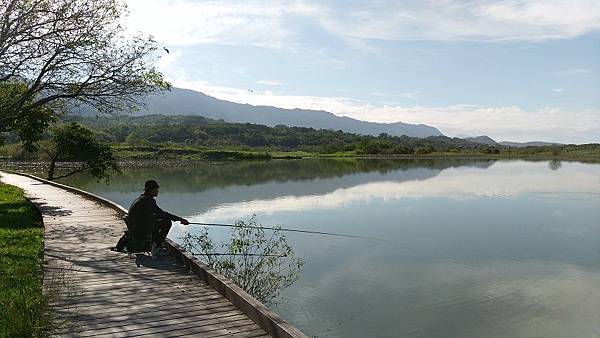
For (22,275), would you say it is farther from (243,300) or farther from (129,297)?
(243,300)

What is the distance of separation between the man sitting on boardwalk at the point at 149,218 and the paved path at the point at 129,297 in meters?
0.53

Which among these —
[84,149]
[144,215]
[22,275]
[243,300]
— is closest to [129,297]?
[243,300]

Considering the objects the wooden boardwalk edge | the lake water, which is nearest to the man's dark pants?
the wooden boardwalk edge

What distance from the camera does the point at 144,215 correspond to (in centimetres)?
957

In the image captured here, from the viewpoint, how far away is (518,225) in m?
23.9

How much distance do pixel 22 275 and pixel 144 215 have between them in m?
2.28

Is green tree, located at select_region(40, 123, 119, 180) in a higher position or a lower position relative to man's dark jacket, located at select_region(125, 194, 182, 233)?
higher

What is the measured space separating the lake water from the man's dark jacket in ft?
11.4

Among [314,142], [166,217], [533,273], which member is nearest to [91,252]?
[166,217]

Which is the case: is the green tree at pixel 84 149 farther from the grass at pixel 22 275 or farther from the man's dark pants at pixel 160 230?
the man's dark pants at pixel 160 230

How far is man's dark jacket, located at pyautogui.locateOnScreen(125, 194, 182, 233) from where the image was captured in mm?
9477

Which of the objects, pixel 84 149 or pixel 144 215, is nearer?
pixel 144 215

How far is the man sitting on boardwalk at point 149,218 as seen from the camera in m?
9.49

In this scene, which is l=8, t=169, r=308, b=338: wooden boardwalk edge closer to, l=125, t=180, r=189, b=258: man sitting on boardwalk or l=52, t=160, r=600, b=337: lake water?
l=125, t=180, r=189, b=258: man sitting on boardwalk
